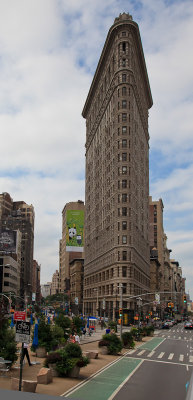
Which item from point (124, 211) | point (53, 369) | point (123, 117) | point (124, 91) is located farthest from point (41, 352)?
point (124, 91)

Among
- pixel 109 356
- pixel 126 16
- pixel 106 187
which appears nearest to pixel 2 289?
pixel 106 187

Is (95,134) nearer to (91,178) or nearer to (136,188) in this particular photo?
(91,178)

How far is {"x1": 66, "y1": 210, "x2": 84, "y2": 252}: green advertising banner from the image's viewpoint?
120006mm

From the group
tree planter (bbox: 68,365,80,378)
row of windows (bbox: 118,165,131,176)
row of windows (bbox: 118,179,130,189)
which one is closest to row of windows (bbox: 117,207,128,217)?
row of windows (bbox: 118,179,130,189)

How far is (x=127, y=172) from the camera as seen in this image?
A: 326 feet

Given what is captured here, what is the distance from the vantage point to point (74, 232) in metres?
124

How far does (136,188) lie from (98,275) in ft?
92.7

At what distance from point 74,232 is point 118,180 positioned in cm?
3088

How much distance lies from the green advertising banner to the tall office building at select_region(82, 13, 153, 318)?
14.1 ft

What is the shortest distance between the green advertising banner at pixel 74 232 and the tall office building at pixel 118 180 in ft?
14.1

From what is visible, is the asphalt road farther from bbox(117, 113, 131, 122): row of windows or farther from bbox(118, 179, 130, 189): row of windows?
bbox(117, 113, 131, 122): row of windows

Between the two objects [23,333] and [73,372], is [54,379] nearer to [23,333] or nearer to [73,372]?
[73,372]

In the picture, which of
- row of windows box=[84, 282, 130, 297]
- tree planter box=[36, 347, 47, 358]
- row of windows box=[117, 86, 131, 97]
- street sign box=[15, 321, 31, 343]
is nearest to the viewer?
street sign box=[15, 321, 31, 343]

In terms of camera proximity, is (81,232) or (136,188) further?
(81,232)
